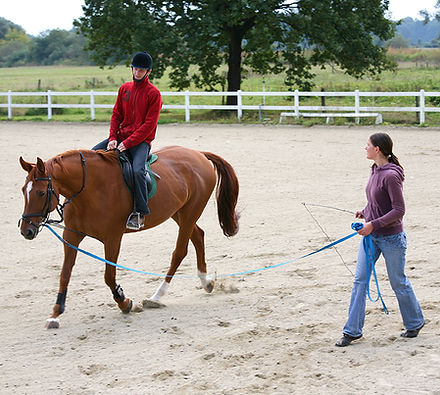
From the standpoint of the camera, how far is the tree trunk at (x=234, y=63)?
29.4 meters

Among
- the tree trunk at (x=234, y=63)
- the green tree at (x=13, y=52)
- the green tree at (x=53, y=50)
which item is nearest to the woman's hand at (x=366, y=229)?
the tree trunk at (x=234, y=63)

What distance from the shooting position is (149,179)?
704cm

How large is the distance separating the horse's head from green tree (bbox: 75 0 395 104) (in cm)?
2129

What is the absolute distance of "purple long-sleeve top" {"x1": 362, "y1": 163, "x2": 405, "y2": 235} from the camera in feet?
17.8

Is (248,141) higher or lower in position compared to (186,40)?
lower

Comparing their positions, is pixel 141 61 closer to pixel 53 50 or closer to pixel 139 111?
pixel 139 111

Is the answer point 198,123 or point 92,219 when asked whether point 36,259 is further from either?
point 198,123

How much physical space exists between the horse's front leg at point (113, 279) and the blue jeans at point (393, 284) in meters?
2.28

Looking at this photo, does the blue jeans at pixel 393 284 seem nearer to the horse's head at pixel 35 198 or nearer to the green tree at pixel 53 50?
the horse's head at pixel 35 198

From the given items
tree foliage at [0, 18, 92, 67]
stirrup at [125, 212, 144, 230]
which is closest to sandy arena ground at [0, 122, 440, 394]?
stirrup at [125, 212, 144, 230]

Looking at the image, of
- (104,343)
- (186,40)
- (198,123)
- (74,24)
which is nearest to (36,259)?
(104,343)

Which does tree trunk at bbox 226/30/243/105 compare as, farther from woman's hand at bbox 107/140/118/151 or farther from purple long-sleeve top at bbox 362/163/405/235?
purple long-sleeve top at bbox 362/163/405/235

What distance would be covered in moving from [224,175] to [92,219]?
2.09m

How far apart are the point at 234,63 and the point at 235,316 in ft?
79.9
